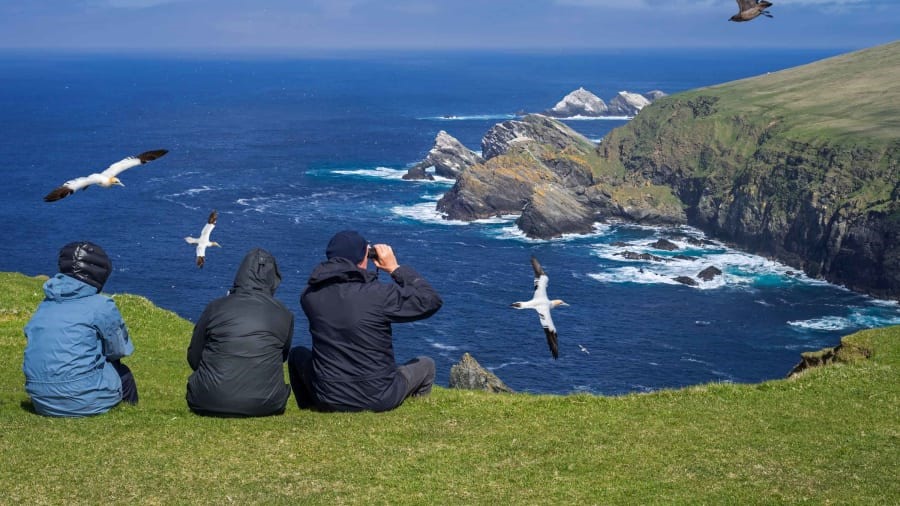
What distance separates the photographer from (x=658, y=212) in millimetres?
181875

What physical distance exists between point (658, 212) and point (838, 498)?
171 meters

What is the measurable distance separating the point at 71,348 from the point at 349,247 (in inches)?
198

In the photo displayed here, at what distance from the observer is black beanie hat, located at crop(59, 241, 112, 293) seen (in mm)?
16875

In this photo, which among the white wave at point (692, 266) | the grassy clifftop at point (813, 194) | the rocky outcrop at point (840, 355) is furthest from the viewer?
the grassy clifftop at point (813, 194)

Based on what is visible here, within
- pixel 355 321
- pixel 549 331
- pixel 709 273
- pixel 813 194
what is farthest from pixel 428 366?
pixel 813 194

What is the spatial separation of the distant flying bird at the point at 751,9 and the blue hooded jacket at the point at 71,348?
15417mm

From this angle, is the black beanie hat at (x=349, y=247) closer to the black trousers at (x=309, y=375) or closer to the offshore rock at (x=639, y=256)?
the black trousers at (x=309, y=375)

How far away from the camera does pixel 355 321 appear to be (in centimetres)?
1717

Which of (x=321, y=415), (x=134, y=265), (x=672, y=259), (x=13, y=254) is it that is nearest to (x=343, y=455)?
(x=321, y=415)

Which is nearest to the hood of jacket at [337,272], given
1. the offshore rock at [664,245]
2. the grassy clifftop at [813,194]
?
the grassy clifftop at [813,194]

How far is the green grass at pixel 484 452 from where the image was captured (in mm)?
14359

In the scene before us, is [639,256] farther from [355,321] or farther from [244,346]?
[244,346]

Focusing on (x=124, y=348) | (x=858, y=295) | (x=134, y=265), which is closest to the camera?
(x=124, y=348)

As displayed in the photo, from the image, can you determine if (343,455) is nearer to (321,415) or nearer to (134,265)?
(321,415)
